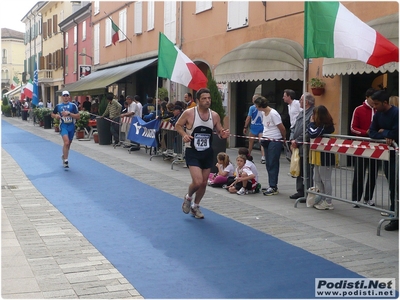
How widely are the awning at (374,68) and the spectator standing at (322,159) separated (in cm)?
296

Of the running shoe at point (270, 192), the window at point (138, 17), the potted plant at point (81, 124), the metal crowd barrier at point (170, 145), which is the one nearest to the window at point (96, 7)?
the window at point (138, 17)

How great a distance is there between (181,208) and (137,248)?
238 cm

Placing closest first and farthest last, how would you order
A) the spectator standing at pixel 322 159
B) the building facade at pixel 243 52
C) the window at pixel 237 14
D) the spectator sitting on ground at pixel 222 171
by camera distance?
the spectator standing at pixel 322 159
the spectator sitting on ground at pixel 222 171
the building facade at pixel 243 52
the window at pixel 237 14

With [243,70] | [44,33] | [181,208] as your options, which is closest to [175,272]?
[181,208]

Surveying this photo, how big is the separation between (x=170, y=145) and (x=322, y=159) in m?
6.85

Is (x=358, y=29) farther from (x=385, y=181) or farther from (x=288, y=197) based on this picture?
(x=288, y=197)

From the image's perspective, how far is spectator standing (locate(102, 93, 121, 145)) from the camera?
1989 centimetres

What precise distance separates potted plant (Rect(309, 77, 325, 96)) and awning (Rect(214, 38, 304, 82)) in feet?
1.15

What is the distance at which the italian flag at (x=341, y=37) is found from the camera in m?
8.05

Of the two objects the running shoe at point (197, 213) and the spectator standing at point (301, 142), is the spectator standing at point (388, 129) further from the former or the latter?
the running shoe at point (197, 213)

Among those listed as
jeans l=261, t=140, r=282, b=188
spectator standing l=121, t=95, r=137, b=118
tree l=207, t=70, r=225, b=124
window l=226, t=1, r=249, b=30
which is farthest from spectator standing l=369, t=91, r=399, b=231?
spectator standing l=121, t=95, r=137, b=118

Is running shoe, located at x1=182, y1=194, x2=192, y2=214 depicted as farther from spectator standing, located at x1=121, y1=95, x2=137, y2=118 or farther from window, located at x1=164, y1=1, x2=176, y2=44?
window, located at x1=164, y1=1, x2=176, y2=44

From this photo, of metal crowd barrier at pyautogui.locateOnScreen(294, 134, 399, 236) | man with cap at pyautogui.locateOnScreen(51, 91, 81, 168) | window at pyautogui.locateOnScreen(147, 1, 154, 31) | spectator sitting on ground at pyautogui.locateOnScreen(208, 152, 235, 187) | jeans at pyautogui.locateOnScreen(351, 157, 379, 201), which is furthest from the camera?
window at pyautogui.locateOnScreen(147, 1, 154, 31)

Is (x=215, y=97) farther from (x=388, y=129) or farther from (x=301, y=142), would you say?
(x=388, y=129)
